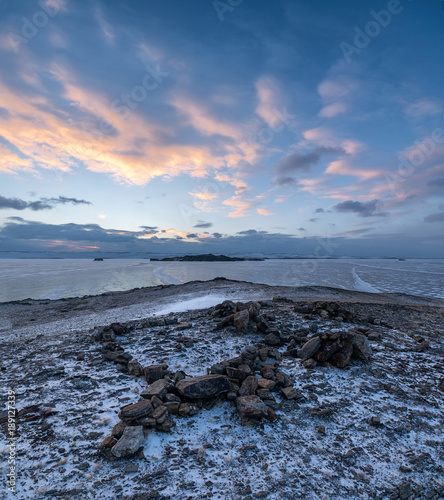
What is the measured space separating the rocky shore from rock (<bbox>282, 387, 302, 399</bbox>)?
2cm

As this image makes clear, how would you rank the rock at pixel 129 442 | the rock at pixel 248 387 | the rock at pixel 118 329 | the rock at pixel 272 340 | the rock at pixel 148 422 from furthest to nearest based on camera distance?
the rock at pixel 118 329 < the rock at pixel 272 340 < the rock at pixel 248 387 < the rock at pixel 148 422 < the rock at pixel 129 442

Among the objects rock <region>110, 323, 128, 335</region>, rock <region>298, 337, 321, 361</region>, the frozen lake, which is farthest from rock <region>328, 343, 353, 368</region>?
the frozen lake

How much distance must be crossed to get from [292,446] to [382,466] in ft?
3.31

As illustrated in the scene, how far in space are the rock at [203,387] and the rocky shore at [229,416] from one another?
20 millimetres

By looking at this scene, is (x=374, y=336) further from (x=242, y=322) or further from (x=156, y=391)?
(x=156, y=391)

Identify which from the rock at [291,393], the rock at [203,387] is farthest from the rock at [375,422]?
the rock at [203,387]

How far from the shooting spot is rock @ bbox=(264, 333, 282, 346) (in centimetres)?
593

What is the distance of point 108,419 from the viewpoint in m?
3.46

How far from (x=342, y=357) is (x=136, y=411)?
3868 mm

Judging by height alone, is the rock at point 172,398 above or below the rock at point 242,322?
below

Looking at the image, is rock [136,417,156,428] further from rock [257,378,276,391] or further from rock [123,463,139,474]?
rock [257,378,276,391]

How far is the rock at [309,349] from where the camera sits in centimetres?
525

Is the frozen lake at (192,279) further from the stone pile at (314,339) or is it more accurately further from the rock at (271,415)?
the rock at (271,415)

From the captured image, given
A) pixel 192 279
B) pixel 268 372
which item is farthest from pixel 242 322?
pixel 192 279
